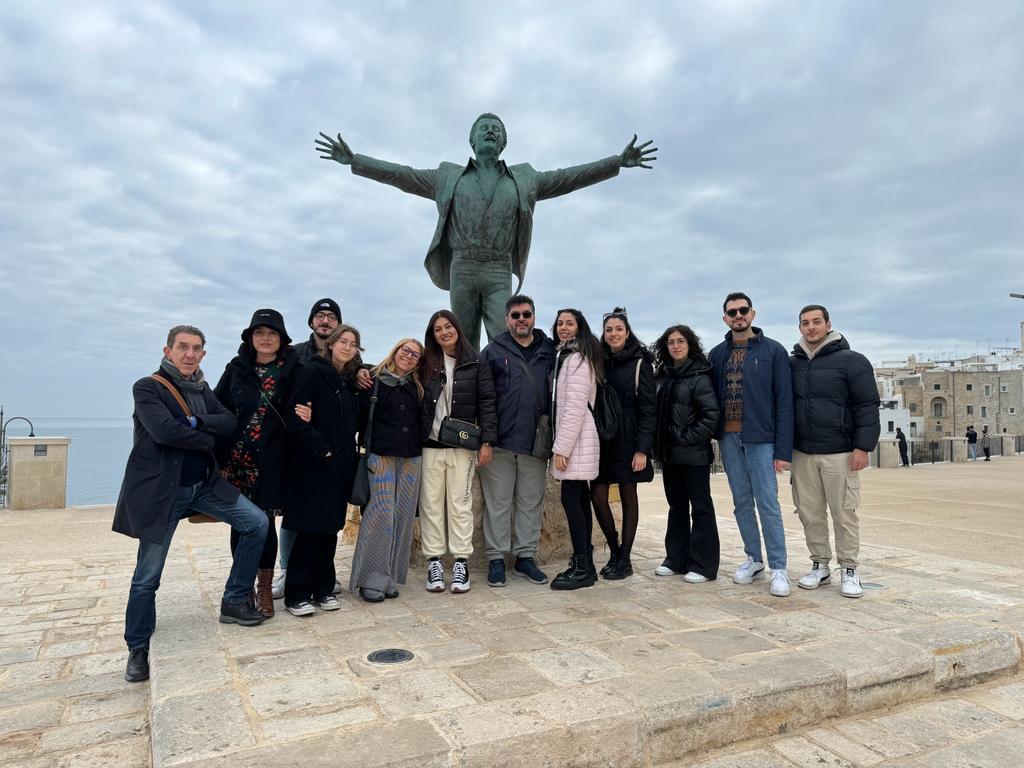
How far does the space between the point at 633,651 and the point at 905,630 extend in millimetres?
1643

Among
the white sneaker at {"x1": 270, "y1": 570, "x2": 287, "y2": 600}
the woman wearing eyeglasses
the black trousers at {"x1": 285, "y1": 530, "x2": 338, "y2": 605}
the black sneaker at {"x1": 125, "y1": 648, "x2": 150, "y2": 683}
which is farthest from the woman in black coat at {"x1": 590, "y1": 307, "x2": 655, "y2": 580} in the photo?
the black sneaker at {"x1": 125, "y1": 648, "x2": 150, "y2": 683}

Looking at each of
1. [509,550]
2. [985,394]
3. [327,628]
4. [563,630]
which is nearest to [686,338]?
[509,550]

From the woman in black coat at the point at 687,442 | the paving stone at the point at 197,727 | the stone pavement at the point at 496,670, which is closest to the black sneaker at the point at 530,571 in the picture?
the stone pavement at the point at 496,670

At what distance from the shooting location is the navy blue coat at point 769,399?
4.49 metres

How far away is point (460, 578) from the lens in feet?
14.7

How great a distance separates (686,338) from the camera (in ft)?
15.9

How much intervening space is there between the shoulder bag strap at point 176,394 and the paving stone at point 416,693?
1.65 metres

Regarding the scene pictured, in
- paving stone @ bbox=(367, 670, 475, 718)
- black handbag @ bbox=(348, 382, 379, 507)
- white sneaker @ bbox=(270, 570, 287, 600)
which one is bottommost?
white sneaker @ bbox=(270, 570, 287, 600)

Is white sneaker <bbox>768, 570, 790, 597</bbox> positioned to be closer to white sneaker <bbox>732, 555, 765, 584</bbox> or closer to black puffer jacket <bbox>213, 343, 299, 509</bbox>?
white sneaker <bbox>732, 555, 765, 584</bbox>

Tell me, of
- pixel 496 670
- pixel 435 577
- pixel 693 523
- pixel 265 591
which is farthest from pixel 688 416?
pixel 265 591

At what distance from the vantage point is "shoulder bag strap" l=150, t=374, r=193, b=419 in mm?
3374

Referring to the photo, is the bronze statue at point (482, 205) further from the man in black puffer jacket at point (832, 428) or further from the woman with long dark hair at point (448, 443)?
the man in black puffer jacket at point (832, 428)

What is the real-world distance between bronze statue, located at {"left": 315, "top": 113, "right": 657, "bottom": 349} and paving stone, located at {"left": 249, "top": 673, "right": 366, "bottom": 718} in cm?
332

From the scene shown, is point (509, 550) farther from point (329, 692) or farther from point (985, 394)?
point (985, 394)
